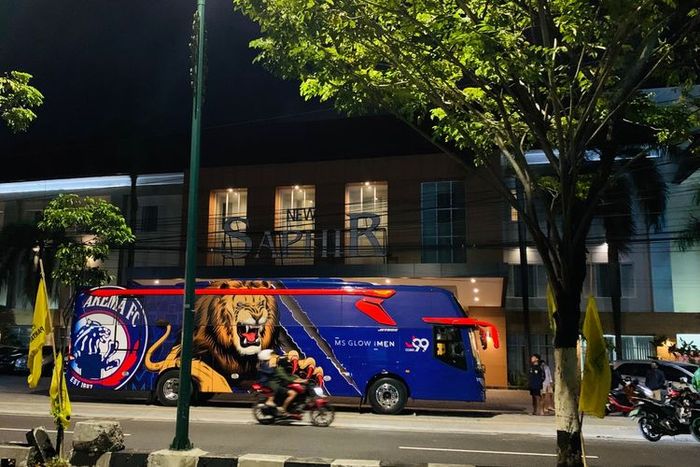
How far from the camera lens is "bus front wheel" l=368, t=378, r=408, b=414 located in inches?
627

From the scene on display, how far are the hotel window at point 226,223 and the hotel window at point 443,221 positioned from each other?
8.71 m

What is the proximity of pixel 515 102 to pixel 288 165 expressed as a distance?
2284cm

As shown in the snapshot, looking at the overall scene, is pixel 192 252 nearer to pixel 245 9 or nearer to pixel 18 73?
pixel 245 9

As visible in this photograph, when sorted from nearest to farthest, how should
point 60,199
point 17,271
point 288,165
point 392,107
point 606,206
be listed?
point 392,107 < point 60,199 < point 606,206 < point 288,165 < point 17,271

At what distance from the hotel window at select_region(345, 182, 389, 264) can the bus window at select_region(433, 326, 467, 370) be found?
10.6 metres

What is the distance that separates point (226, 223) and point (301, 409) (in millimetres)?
16629

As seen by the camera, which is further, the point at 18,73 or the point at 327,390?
the point at 327,390

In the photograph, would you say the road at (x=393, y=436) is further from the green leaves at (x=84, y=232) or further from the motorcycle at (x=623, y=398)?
the green leaves at (x=84, y=232)

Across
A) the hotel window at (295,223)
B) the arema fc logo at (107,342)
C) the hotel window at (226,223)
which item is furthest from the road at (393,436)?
the hotel window at (226,223)

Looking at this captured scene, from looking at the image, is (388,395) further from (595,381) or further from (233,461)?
(595,381)

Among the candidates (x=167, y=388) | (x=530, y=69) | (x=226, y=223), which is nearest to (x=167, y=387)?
(x=167, y=388)

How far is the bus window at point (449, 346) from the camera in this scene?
51.9ft

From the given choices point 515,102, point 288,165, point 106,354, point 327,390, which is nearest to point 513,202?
point 515,102

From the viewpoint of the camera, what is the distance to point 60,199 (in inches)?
755
